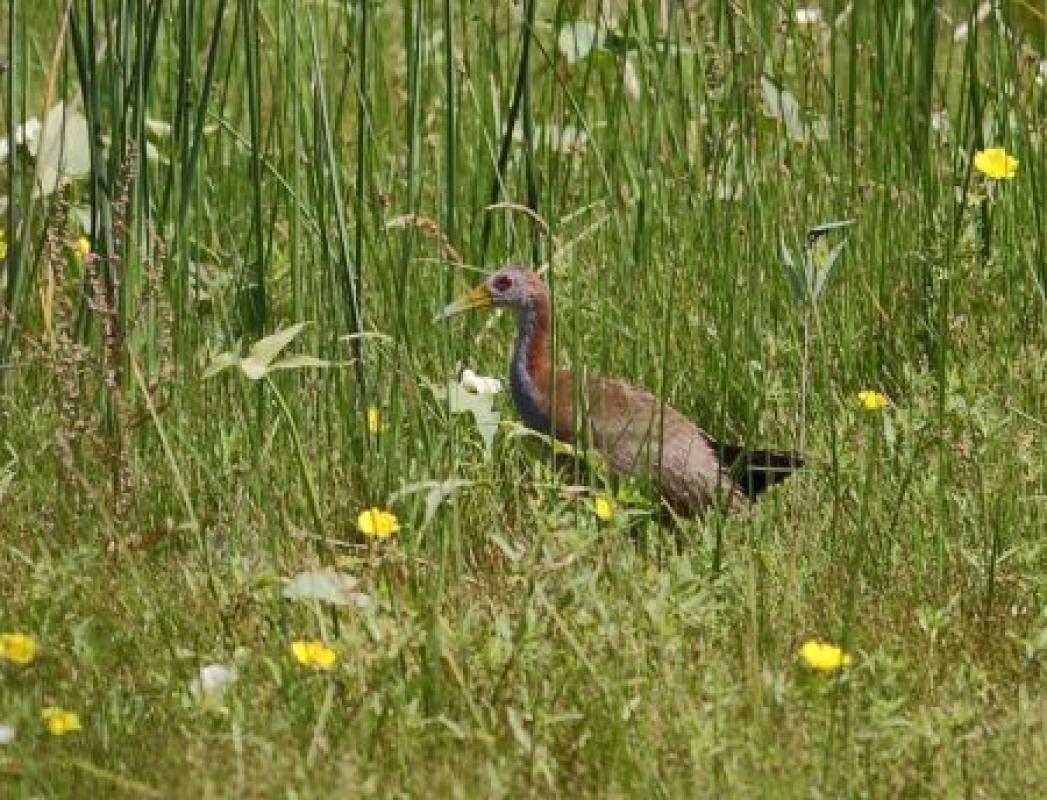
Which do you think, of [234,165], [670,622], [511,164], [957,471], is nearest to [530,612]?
[670,622]

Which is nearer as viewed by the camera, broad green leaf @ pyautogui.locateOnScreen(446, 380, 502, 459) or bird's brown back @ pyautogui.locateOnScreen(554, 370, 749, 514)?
broad green leaf @ pyautogui.locateOnScreen(446, 380, 502, 459)

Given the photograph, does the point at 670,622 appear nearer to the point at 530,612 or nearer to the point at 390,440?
the point at 530,612

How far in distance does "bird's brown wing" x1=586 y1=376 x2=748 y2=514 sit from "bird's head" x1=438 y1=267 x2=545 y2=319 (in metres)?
0.28

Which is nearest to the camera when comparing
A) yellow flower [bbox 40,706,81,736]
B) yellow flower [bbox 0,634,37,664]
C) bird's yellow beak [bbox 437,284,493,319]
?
yellow flower [bbox 40,706,81,736]

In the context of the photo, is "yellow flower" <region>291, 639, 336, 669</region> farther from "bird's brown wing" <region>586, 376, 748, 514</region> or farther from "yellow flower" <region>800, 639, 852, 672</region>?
"bird's brown wing" <region>586, 376, 748, 514</region>

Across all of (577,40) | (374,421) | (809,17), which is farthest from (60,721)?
(809,17)

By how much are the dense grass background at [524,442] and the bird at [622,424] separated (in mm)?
85

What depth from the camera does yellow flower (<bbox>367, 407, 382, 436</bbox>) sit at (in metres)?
4.30

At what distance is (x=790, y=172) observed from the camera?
16.9 feet

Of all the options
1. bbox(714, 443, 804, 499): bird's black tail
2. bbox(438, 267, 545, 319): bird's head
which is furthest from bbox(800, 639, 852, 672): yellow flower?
bbox(438, 267, 545, 319): bird's head

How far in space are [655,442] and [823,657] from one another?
1.31 meters

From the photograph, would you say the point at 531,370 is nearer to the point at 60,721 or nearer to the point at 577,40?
the point at 577,40

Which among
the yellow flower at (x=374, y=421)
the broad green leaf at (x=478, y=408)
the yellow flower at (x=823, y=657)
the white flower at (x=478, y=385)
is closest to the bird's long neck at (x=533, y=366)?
the white flower at (x=478, y=385)

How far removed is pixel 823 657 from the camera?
3.48 m
